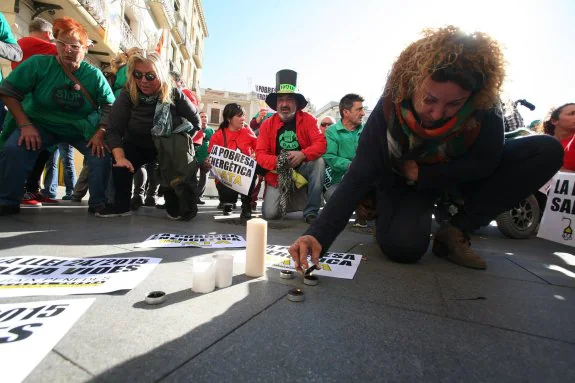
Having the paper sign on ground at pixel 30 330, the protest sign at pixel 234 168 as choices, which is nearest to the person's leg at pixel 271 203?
the protest sign at pixel 234 168

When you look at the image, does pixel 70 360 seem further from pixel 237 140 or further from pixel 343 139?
pixel 237 140

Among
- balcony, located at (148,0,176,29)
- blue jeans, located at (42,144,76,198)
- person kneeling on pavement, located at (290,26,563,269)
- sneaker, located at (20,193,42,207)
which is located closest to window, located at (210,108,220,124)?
Result: balcony, located at (148,0,176,29)

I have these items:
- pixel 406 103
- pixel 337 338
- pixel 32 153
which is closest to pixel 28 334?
pixel 337 338

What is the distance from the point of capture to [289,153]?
11.0 feet

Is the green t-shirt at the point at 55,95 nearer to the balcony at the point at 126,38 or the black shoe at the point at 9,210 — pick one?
the black shoe at the point at 9,210

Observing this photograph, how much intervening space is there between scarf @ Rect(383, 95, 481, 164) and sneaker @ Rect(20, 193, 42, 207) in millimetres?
3510

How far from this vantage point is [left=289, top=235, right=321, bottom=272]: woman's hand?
1175mm

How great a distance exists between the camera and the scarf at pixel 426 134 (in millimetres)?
1456

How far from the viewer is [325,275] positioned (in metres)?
1.43

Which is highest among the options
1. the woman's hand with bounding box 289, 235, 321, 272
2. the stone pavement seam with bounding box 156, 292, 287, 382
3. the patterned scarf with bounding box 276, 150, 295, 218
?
the patterned scarf with bounding box 276, 150, 295, 218

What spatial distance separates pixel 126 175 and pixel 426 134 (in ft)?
8.55

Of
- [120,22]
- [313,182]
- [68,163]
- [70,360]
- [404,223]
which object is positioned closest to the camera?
[70,360]

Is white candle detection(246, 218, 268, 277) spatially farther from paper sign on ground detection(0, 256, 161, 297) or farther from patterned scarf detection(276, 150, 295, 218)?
patterned scarf detection(276, 150, 295, 218)

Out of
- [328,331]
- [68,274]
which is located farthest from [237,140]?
[328,331]
